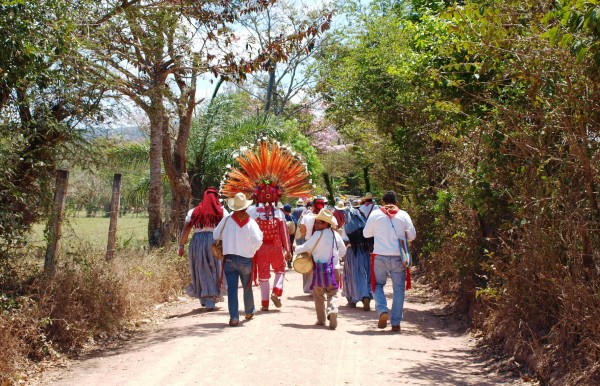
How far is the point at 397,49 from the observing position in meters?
17.9

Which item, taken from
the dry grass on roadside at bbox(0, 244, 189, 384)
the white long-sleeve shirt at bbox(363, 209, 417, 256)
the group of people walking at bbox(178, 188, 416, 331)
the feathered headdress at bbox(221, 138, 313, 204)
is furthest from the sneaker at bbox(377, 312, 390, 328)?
the feathered headdress at bbox(221, 138, 313, 204)

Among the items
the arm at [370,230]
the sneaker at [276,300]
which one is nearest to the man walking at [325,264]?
the arm at [370,230]

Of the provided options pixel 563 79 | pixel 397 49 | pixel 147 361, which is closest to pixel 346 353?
pixel 147 361

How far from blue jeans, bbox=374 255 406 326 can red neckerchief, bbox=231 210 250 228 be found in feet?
6.67

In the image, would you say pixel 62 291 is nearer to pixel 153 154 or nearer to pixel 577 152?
pixel 577 152

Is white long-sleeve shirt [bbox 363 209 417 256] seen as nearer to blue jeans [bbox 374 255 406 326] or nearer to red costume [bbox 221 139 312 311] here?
blue jeans [bbox 374 255 406 326]

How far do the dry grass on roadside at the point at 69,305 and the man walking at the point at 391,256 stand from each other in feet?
12.4

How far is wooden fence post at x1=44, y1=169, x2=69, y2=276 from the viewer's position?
9938mm

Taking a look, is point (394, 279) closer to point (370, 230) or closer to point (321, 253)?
point (370, 230)

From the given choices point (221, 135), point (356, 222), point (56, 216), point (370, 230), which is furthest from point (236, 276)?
point (221, 135)

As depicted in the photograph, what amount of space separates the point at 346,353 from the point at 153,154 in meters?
8.89

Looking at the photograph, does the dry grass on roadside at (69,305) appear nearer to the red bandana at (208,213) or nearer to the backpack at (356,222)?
the red bandana at (208,213)

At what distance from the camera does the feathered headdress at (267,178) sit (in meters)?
15.0

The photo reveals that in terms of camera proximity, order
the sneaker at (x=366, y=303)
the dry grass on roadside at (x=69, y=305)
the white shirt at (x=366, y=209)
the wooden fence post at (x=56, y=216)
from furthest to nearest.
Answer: the white shirt at (x=366, y=209) → the sneaker at (x=366, y=303) → the wooden fence post at (x=56, y=216) → the dry grass on roadside at (x=69, y=305)
